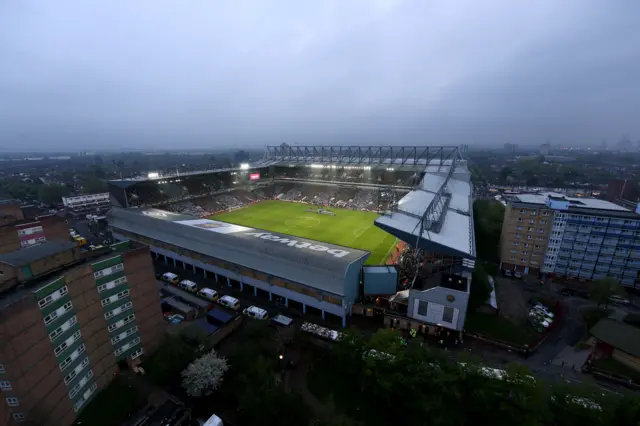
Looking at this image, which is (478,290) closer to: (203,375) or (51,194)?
(203,375)

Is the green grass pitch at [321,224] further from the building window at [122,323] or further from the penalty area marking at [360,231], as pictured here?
the building window at [122,323]

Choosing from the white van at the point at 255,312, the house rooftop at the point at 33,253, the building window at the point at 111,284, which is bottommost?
the white van at the point at 255,312

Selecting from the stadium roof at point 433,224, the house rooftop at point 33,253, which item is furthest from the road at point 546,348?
the house rooftop at point 33,253

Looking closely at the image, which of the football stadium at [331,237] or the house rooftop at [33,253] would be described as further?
the football stadium at [331,237]

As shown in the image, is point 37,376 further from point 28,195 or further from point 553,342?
point 28,195

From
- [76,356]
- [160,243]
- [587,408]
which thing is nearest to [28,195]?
[160,243]

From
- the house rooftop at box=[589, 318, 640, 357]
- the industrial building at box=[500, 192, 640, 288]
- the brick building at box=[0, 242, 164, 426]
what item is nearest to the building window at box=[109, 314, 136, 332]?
the brick building at box=[0, 242, 164, 426]

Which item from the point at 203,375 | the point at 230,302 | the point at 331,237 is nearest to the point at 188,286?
the point at 230,302
